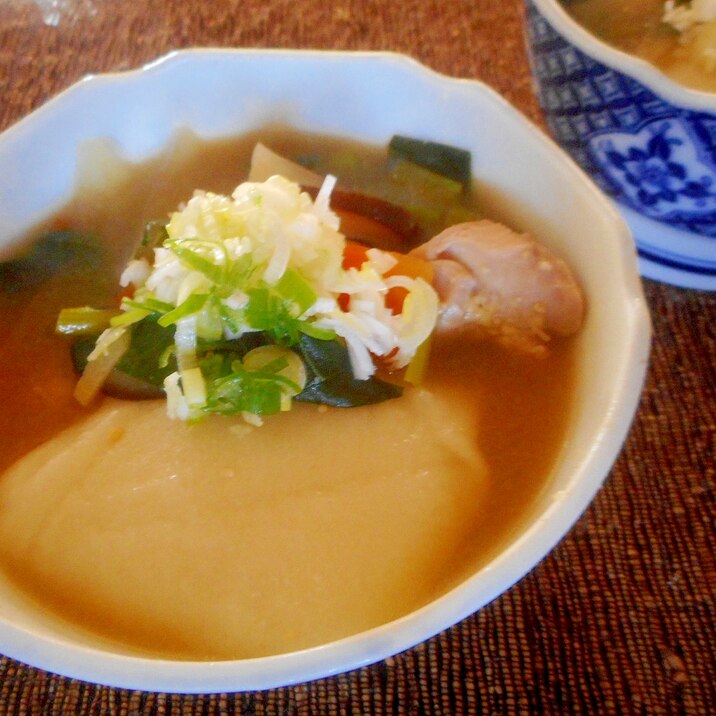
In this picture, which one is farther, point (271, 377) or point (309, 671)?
point (271, 377)

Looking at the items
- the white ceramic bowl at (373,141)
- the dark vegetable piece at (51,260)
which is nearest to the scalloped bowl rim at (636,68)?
the white ceramic bowl at (373,141)

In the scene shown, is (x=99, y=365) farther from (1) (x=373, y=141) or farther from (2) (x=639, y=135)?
(2) (x=639, y=135)

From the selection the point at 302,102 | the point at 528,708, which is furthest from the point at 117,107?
the point at 528,708

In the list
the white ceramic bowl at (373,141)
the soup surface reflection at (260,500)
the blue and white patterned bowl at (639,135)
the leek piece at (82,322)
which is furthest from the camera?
the leek piece at (82,322)

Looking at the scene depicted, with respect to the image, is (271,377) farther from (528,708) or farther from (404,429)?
(528,708)

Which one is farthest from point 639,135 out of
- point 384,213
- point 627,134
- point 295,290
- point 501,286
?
point 295,290

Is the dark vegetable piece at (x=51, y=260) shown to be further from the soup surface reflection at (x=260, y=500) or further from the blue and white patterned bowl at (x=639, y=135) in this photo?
the blue and white patterned bowl at (x=639, y=135)
